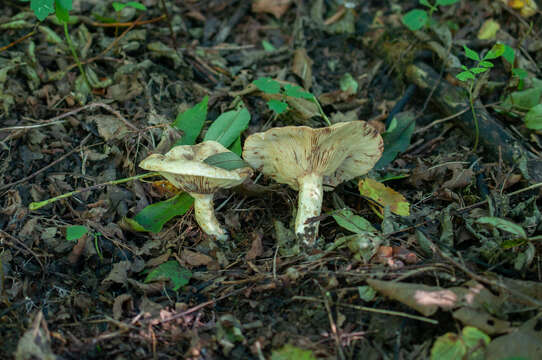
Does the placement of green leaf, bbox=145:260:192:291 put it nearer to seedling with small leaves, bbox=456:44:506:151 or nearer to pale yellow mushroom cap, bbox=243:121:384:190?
pale yellow mushroom cap, bbox=243:121:384:190

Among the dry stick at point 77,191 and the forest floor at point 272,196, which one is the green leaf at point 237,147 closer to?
the forest floor at point 272,196

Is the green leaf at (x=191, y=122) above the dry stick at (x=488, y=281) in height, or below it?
above

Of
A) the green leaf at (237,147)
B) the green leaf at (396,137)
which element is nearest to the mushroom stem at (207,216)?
the green leaf at (237,147)

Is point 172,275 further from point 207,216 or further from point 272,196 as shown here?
point 272,196

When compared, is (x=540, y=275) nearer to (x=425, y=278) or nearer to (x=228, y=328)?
(x=425, y=278)

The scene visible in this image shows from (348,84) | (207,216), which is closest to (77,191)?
(207,216)
